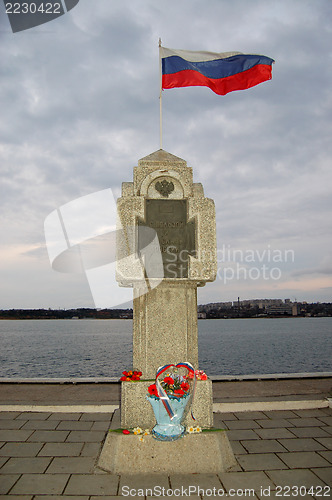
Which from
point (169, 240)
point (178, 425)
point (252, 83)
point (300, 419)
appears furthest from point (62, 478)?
point (252, 83)

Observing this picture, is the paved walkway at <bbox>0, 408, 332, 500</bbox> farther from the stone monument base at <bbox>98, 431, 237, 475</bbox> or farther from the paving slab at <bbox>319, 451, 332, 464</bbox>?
the stone monument base at <bbox>98, 431, 237, 475</bbox>

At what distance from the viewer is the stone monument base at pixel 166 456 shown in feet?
15.3

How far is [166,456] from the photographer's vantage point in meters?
4.71

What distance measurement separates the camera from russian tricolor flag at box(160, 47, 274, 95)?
709 centimetres

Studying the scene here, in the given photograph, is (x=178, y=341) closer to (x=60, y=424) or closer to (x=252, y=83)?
(x=60, y=424)

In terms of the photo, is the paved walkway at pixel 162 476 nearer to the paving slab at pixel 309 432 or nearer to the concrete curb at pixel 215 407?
the paving slab at pixel 309 432

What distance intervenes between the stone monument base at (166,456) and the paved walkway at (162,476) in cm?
11

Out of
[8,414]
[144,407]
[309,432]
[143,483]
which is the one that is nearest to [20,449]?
[8,414]

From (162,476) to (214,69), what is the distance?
24.9 feet

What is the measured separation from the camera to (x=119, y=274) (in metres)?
5.53

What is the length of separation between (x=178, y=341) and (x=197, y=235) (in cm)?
182

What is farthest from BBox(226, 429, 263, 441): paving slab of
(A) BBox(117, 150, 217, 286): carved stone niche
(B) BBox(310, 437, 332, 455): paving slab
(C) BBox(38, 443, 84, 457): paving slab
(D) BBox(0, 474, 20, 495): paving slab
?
(D) BBox(0, 474, 20, 495): paving slab

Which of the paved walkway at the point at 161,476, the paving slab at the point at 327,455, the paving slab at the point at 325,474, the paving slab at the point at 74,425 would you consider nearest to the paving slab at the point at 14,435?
the paved walkway at the point at 161,476

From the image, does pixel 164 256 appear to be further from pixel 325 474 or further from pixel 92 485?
pixel 325 474
